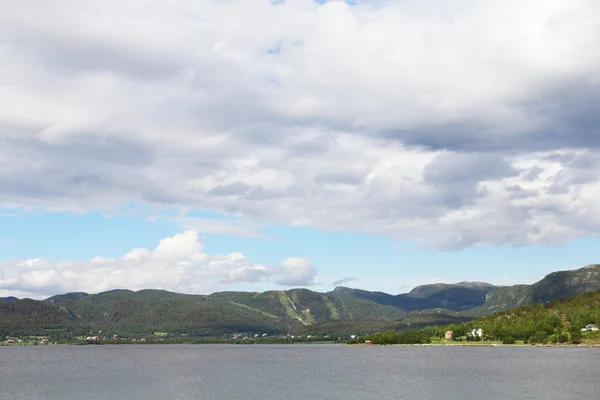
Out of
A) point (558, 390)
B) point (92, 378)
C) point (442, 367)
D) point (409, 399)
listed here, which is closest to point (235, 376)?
point (92, 378)

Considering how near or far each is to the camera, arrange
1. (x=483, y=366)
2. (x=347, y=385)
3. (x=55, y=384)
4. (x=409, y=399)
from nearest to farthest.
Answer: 1. (x=409, y=399)
2. (x=347, y=385)
3. (x=55, y=384)
4. (x=483, y=366)

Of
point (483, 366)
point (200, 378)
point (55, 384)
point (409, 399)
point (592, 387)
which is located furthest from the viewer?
point (483, 366)

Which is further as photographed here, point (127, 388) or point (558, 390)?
point (127, 388)

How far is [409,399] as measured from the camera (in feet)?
383

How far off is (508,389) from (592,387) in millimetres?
16878

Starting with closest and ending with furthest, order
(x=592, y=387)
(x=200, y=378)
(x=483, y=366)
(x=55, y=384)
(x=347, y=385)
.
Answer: (x=592, y=387), (x=347, y=385), (x=55, y=384), (x=200, y=378), (x=483, y=366)

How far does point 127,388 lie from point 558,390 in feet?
316

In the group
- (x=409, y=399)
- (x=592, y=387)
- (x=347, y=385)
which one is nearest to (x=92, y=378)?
(x=347, y=385)

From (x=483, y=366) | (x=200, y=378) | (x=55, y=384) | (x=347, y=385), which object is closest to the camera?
(x=347, y=385)

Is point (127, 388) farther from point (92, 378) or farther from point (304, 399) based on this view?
point (304, 399)

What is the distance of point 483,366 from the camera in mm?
189125

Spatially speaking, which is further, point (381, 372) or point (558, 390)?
point (381, 372)

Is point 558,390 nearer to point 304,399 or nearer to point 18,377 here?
point 304,399

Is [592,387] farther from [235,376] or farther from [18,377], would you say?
[18,377]
